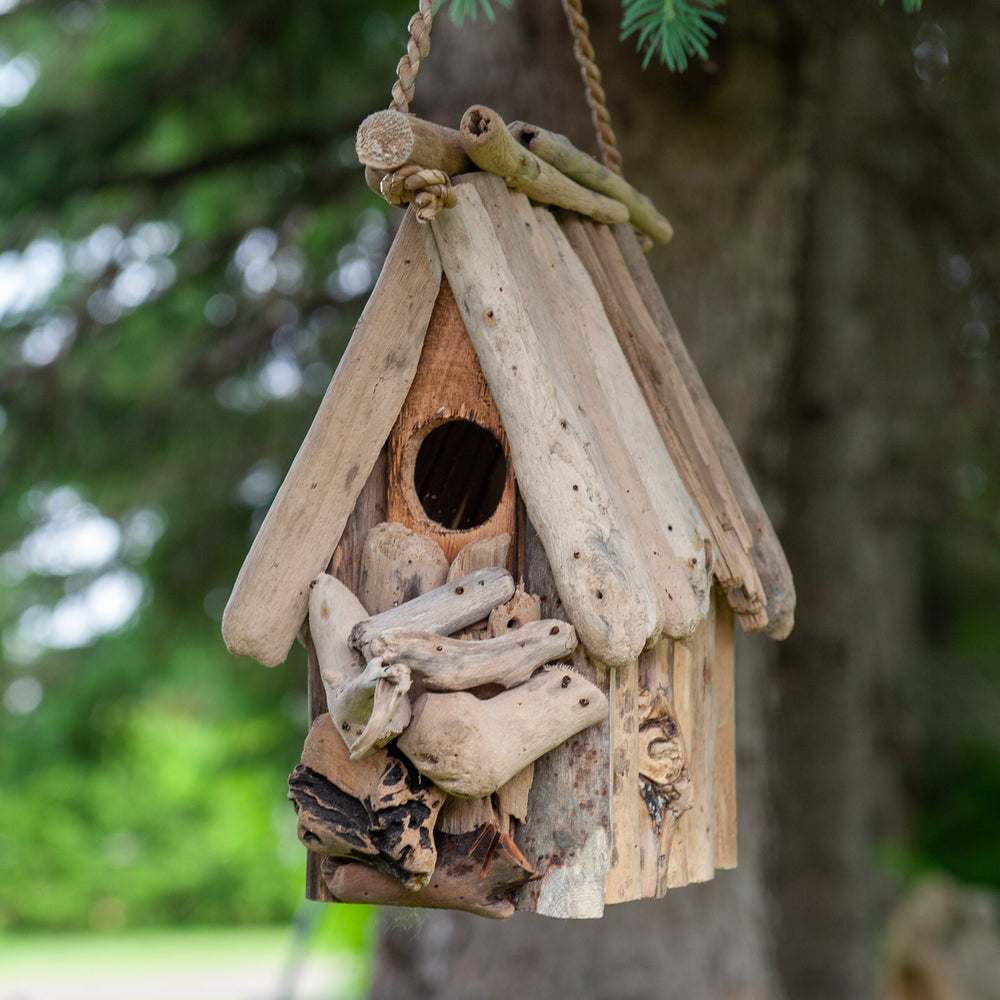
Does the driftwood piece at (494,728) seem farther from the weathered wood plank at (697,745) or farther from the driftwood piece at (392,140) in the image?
the driftwood piece at (392,140)

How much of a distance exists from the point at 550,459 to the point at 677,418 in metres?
0.38

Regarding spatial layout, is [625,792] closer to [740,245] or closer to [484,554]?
[484,554]

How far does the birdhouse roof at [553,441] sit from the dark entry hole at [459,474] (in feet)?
0.77

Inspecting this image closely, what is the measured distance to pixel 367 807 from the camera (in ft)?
4.84

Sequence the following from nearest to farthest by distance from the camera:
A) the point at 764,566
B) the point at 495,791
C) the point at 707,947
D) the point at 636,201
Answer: the point at 495,791, the point at 764,566, the point at 636,201, the point at 707,947

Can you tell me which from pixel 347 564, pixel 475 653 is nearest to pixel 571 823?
pixel 475 653

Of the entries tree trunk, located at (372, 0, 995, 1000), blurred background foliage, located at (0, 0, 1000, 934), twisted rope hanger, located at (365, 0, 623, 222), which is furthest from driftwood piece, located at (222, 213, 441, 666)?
blurred background foliage, located at (0, 0, 1000, 934)

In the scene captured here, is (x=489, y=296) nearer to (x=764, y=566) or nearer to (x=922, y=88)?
(x=764, y=566)

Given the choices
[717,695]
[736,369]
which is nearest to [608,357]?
[717,695]

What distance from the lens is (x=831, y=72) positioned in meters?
4.09

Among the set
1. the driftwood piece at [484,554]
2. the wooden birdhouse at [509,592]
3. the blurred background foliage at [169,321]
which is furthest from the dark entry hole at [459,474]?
the blurred background foliage at [169,321]

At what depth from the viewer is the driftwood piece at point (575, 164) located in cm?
173

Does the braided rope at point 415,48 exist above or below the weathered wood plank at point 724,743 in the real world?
above

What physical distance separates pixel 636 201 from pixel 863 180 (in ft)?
10.8
